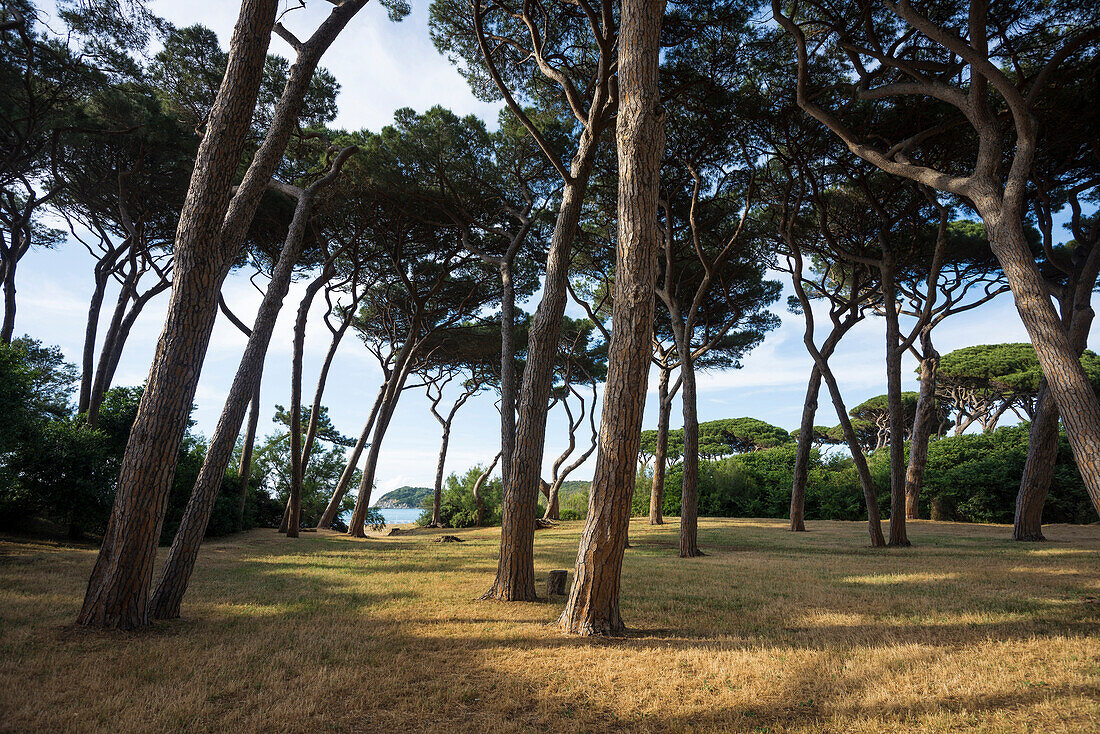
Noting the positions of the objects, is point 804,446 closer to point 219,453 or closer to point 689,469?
point 689,469

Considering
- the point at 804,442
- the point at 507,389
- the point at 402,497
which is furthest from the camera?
the point at 402,497

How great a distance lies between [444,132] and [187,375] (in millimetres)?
8236

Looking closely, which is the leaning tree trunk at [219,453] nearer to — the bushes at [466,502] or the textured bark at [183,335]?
the textured bark at [183,335]

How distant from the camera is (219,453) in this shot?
16.4 ft

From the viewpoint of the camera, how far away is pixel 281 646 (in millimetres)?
3695

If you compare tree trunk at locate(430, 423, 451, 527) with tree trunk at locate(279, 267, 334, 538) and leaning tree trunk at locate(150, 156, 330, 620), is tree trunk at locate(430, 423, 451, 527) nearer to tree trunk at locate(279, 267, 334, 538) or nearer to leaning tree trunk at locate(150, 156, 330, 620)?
tree trunk at locate(279, 267, 334, 538)

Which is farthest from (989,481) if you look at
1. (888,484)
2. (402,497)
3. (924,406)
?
(402,497)

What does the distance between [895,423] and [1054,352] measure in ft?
18.3

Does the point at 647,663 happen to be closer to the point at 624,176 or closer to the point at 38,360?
the point at 624,176

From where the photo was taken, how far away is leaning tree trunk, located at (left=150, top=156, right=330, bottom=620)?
4367 mm

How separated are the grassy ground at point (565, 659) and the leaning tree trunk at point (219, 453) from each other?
326 millimetres

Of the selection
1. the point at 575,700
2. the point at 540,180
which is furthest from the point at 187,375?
the point at 540,180

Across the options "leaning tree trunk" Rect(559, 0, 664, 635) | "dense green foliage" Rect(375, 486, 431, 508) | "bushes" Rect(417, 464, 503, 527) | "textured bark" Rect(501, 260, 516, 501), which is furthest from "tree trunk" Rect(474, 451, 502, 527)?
"dense green foliage" Rect(375, 486, 431, 508)

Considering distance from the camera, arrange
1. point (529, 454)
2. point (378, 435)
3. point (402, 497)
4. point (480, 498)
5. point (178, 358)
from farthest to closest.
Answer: point (402, 497)
point (480, 498)
point (378, 435)
point (529, 454)
point (178, 358)
